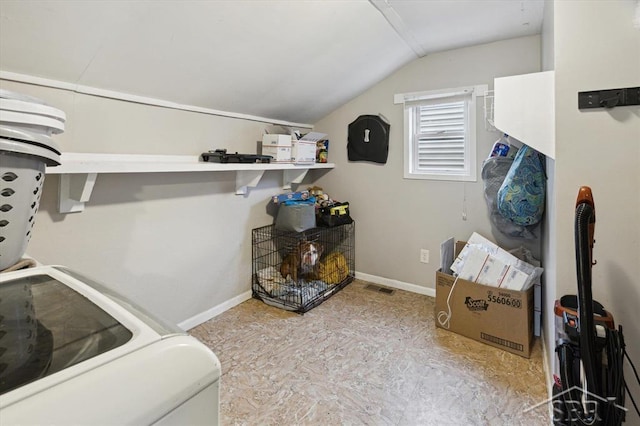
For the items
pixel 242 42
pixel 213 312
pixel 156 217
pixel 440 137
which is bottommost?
pixel 213 312

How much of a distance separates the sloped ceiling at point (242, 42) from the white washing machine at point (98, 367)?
1251 millimetres

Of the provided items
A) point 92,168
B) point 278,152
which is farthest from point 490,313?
point 92,168

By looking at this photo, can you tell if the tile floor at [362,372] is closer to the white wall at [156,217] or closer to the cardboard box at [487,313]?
the cardboard box at [487,313]

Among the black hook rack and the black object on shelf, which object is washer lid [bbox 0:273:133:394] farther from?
the black hook rack

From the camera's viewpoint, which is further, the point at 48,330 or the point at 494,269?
the point at 494,269

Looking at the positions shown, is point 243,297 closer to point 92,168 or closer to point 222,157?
point 222,157

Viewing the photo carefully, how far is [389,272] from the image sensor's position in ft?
10.5

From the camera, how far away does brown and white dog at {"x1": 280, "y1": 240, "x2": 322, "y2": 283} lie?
9.41ft

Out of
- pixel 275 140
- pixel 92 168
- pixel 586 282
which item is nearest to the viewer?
pixel 586 282

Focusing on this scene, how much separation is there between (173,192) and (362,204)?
1744mm

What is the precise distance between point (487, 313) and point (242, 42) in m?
2.20

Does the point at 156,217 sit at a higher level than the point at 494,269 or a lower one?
higher

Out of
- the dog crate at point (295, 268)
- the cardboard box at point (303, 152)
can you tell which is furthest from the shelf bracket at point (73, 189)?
the cardboard box at point (303, 152)

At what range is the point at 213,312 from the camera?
2.54m
